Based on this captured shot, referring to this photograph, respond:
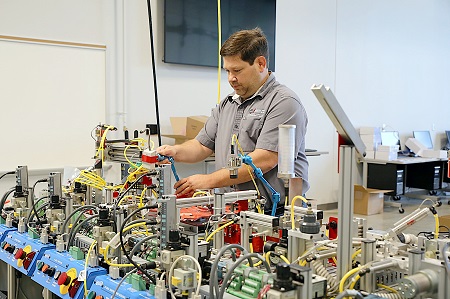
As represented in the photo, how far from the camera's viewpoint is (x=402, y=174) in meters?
6.62

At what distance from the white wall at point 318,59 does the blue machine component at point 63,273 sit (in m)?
2.06

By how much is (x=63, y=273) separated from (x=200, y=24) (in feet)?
11.6

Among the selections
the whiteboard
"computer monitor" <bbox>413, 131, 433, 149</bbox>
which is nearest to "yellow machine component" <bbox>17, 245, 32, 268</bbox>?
the whiteboard

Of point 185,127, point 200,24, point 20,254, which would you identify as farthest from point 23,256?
point 200,24

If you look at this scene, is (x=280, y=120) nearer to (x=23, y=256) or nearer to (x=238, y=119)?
(x=238, y=119)

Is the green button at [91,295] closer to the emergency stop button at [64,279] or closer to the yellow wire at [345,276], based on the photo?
the emergency stop button at [64,279]

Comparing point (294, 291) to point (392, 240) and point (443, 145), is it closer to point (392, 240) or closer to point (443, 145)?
point (392, 240)

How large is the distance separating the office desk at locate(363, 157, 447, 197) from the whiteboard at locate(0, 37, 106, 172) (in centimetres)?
341

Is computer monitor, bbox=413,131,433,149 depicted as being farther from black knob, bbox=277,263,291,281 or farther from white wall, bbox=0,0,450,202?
black knob, bbox=277,263,291,281

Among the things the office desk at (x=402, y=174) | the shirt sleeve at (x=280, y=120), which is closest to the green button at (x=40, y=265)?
the shirt sleeve at (x=280, y=120)

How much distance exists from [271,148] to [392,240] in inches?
32.5

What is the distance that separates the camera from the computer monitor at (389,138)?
698 centimetres

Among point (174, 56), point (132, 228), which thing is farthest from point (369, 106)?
point (132, 228)

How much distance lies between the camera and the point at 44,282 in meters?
2.01
